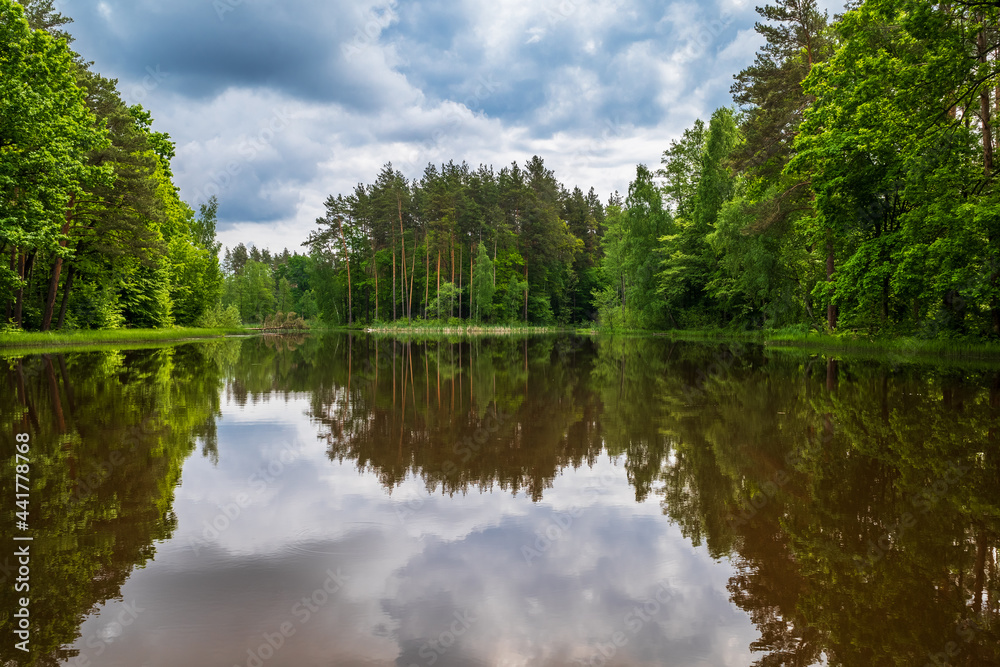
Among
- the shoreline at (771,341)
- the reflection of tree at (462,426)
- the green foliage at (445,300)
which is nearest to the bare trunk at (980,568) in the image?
the reflection of tree at (462,426)

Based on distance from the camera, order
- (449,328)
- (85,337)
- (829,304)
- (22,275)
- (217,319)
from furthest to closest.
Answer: (449,328)
(217,319)
(85,337)
(22,275)
(829,304)

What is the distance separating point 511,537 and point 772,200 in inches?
1044

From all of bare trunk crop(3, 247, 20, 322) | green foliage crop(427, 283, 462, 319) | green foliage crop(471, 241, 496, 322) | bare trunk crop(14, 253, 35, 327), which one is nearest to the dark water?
bare trunk crop(14, 253, 35, 327)

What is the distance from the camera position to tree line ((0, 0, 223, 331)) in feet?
67.2

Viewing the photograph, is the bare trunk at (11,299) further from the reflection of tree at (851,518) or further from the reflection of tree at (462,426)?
the reflection of tree at (851,518)

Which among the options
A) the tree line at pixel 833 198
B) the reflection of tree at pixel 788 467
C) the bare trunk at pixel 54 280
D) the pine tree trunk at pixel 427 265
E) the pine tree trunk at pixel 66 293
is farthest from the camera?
the pine tree trunk at pixel 427 265

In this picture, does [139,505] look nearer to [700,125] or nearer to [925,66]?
[925,66]

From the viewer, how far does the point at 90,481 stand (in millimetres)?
5555

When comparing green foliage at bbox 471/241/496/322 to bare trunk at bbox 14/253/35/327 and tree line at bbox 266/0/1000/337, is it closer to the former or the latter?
tree line at bbox 266/0/1000/337

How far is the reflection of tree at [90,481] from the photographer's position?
131 inches

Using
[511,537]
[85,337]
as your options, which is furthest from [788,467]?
[85,337]

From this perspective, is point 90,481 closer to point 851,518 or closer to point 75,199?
point 851,518

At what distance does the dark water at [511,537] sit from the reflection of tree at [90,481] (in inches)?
1.1

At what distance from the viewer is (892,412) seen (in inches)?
356
